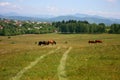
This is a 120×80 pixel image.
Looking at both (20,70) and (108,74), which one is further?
(20,70)

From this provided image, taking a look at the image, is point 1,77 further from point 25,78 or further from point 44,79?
point 44,79

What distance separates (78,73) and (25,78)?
18.5 ft

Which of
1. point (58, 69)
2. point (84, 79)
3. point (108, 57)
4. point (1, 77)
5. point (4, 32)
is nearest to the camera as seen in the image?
point (84, 79)

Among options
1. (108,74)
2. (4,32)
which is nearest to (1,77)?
(108,74)

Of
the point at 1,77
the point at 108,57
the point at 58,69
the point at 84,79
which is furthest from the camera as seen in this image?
the point at 108,57

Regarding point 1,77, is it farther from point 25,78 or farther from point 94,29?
point 94,29

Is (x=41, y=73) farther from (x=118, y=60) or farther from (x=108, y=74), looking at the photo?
(x=118, y=60)

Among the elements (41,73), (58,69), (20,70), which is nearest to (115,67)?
(58,69)

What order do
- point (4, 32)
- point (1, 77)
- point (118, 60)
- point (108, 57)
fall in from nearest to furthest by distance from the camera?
point (1, 77), point (118, 60), point (108, 57), point (4, 32)

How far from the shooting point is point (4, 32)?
7436 inches

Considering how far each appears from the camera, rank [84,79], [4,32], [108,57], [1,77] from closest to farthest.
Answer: [84,79] < [1,77] < [108,57] < [4,32]

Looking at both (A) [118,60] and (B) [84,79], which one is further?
(A) [118,60]

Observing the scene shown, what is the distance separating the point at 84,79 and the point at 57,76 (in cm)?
277

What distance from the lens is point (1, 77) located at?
27750 millimetres
